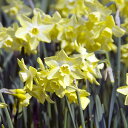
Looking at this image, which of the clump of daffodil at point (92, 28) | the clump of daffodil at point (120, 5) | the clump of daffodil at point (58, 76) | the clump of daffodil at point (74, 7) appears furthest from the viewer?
the clump of daffodil at point (74, 7)

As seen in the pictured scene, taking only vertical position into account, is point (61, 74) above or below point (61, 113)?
above

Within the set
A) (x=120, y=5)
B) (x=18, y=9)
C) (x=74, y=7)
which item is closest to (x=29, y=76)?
(x=120, y=5)

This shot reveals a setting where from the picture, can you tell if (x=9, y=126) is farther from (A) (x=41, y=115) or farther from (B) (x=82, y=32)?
(B) (x=82, y=32)

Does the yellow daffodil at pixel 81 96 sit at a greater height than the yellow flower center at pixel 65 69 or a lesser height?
lesser

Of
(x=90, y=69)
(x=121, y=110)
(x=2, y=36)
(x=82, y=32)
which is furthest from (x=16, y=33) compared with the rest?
(x=121, y=110)

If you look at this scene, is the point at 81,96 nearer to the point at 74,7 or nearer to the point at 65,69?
the point at 65,69

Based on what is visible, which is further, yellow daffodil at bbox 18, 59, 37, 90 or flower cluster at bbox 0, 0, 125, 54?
flower cluster at bbox 0, 0, 125, 54

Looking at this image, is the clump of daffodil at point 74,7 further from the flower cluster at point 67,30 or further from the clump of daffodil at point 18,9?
the flower cluster at point 67,30

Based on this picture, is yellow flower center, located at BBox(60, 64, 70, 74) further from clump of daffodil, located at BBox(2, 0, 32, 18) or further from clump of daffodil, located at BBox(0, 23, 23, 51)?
clump of daffodil, located at BBox(2, 0, 32, 18)

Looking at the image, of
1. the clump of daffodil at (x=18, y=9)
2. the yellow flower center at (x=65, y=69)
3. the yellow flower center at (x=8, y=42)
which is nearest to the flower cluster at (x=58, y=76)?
the yellow flower center at (x=65, y=69)

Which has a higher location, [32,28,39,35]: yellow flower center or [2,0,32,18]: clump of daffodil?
[2,0,32,18]: clump of daffodil

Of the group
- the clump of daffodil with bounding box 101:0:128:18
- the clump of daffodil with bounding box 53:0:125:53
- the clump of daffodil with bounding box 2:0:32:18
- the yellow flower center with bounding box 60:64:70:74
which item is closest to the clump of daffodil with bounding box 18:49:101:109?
the yellow flower center with bounding box 60:64:70:74
